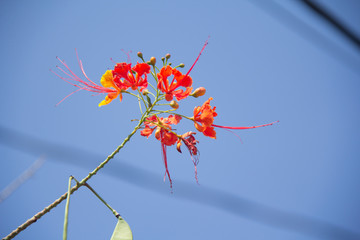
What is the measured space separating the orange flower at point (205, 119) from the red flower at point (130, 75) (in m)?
0.21

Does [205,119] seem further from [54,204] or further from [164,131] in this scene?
[54,204]

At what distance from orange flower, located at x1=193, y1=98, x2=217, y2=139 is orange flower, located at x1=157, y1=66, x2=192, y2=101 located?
0.24 ft

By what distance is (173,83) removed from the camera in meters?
1.25

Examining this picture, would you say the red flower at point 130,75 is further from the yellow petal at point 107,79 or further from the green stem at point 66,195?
the green stem at point 66,195

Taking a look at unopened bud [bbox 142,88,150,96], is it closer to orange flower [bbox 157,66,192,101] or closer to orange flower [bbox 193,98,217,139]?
orange flower [bbox 157,66,192,101]

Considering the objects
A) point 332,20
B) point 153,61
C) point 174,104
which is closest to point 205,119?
point 174,104

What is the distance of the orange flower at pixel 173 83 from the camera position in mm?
1216

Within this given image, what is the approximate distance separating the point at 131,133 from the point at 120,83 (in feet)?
1.01

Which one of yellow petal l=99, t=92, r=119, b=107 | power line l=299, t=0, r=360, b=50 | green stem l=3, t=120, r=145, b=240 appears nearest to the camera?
power line l=299, t=0, r=360, b=50

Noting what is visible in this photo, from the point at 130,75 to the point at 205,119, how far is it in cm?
31

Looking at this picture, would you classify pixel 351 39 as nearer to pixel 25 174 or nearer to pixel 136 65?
pixel 136 65

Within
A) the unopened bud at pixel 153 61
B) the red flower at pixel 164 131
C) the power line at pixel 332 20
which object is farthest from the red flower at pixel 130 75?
the power line at pixel 332 20

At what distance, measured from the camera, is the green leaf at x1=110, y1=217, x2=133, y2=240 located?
0.91 meters

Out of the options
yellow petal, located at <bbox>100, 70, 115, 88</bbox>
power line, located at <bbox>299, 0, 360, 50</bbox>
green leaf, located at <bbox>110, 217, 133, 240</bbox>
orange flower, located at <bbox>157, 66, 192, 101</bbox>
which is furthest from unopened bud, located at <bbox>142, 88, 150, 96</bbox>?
power line, located at <bbox>299, 0, 360, 50</bbox>
